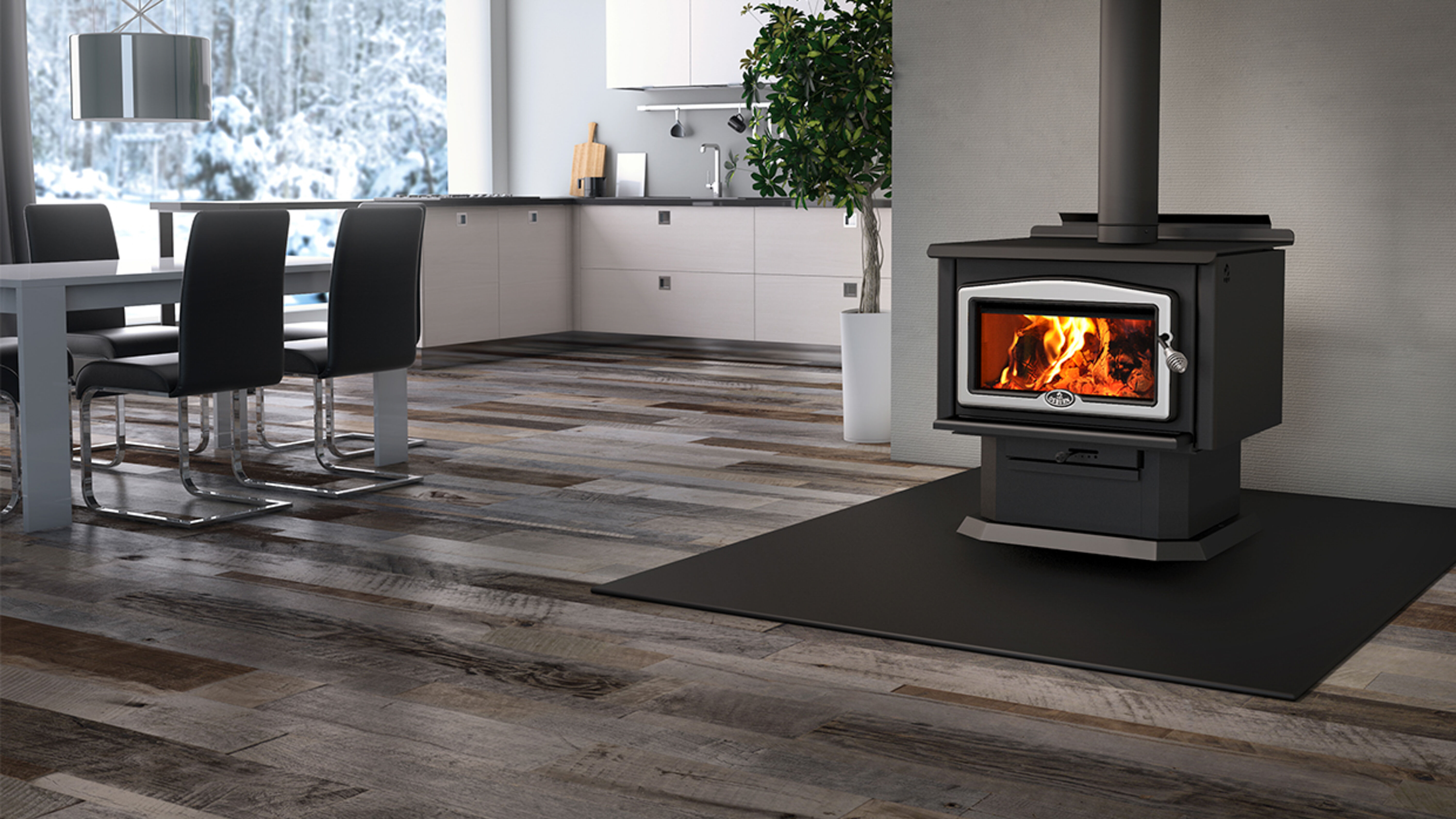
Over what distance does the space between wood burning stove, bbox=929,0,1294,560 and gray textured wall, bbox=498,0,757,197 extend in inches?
183

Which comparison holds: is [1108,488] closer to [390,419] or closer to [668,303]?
[390,419]

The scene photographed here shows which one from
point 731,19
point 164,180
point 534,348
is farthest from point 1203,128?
point 164,180

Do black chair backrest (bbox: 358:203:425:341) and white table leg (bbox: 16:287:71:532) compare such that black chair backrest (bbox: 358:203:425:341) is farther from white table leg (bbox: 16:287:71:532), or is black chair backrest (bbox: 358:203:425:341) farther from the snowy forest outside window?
the snowy forest outside window

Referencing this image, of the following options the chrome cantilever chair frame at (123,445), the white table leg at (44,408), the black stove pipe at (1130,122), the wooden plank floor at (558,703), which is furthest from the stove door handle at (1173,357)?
the chrome cantilever chair frame at (123,445)

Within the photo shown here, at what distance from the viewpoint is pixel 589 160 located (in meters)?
8.73

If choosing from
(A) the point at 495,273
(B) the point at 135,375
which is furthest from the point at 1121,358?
(A) the point at 495,273

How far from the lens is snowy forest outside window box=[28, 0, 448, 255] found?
7289 mm

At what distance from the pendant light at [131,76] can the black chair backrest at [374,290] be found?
2.48 feet

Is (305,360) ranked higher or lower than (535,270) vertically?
lower

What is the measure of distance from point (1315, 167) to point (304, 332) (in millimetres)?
3122

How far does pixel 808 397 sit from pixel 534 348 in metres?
2.41

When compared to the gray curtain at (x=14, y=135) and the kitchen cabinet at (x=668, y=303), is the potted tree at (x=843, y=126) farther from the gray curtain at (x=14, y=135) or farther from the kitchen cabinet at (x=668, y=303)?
the gray curtain at (x=14, y=135)

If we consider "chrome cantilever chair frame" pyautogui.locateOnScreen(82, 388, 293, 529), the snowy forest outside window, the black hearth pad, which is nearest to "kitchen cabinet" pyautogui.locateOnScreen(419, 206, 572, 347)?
the snowy forest outside window

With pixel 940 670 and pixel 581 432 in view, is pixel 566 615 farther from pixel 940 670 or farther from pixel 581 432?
pixel 581 432
